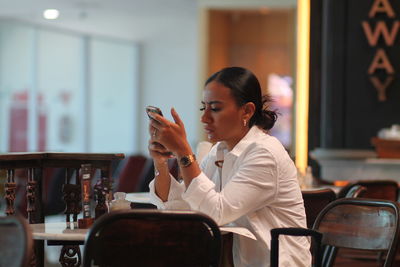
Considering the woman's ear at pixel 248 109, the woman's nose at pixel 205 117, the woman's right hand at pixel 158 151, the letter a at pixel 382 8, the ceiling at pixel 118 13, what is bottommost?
the woman's right hand at pixel 158 151

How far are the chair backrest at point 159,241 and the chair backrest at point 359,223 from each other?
692 millimetres

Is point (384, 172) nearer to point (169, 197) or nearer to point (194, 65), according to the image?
point (169, 197)

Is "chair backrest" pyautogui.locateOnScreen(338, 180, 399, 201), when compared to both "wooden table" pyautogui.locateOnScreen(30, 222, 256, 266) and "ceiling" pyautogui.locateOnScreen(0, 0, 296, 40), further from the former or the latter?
"ceiling" pyautogui.locateOnScreen(0, 0, 296, 40)

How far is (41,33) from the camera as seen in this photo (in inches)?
535

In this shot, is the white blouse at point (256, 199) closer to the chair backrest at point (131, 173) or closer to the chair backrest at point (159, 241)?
the chair backrest at point (159, 241)

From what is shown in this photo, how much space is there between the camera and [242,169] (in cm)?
263

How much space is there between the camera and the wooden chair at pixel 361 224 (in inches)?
108

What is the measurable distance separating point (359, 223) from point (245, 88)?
61cm

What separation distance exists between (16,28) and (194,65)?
11.1 ft

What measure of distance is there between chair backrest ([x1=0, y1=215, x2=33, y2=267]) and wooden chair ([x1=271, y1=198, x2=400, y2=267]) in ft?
3.50

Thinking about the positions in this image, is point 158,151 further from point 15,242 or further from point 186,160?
point 15,242

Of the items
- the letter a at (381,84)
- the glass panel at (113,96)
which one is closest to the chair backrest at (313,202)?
the letter a at (381,84)

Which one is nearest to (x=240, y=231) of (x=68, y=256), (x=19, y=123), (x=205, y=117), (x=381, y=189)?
(x=205, y=117)

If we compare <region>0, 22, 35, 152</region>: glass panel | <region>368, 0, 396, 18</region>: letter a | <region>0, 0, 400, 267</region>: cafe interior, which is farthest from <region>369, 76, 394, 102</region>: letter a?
<region>0, 22, 35, 152</region>: glass panel
